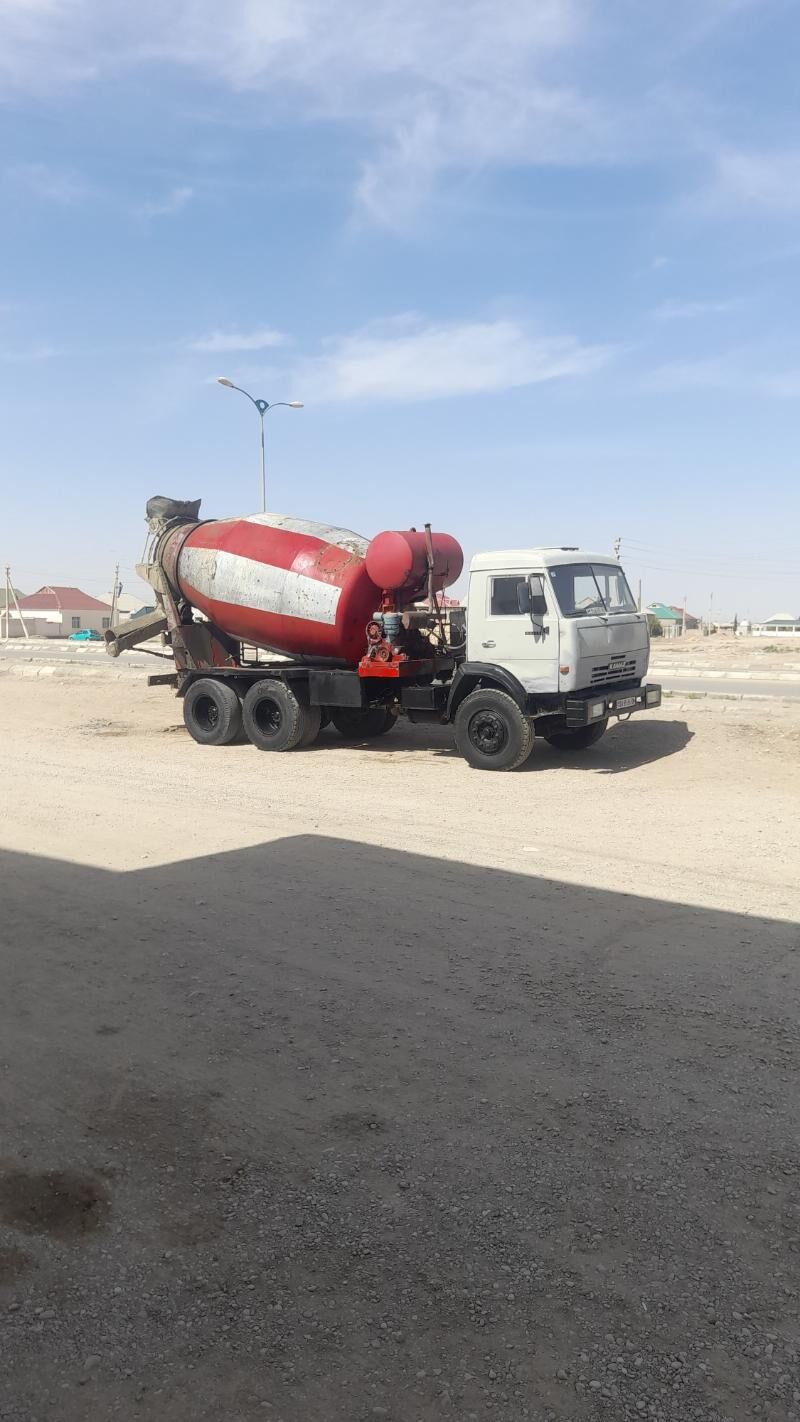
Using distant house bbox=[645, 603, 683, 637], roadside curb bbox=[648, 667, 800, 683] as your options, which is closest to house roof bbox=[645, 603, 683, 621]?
distant house bbox=[645, 603, 683, 637]

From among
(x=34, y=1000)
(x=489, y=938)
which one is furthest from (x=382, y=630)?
(x=34, y=1000)

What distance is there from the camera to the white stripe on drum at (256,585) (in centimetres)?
1367

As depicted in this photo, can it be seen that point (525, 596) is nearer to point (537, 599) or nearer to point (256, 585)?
point (537, 599)

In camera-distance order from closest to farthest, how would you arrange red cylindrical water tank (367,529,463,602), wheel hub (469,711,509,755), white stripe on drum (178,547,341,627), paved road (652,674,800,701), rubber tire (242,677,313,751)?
1. wheel hub (469,711,509,755)
2. red cylindrical water tank (367,529,463,602)
3. white stripe on drum (178,547,341,627)
4. rubber tire (242,677,313,751)
5. paved road (652,674,800,701)

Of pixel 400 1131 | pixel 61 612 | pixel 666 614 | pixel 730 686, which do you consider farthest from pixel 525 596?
pixel 666 614

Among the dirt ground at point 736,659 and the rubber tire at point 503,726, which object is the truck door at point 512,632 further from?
the dirt ground at point 736,659

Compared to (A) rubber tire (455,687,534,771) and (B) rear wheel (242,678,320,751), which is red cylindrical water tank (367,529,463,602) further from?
(B) rear wheel (242,678,320,751)

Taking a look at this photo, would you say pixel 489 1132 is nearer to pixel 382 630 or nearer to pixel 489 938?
pixel 489 938

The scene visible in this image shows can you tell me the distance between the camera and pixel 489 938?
6.14 metres

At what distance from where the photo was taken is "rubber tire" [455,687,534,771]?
40.0 feet

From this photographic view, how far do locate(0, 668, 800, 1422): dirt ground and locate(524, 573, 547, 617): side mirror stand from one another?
4.16 meters

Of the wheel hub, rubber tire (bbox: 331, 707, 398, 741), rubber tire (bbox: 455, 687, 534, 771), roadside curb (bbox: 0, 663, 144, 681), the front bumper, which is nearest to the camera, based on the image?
the front bumper

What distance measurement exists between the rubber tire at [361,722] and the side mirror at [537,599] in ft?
13.0

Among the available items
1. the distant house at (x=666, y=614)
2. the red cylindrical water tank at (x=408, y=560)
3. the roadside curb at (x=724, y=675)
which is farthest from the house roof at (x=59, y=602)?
the red cylindrical water tank at (x=408, y=560)
